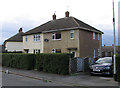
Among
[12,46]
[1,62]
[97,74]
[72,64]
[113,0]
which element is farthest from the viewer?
[12,46]

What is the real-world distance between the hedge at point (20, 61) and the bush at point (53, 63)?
1.28 meters

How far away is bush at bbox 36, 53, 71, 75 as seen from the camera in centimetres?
1211

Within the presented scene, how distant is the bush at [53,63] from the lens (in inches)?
477

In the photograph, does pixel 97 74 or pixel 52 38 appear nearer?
pixel 97 74

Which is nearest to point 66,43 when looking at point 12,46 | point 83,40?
point 83,40

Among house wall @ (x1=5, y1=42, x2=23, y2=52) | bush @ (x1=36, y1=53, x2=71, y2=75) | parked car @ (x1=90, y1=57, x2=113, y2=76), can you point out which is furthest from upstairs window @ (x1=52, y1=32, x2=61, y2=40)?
house wall @ (x1=5, y1=42, x2=23, y2=52)

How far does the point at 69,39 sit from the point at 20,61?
32.0 feet

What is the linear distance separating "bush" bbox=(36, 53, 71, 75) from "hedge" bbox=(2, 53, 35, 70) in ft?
4.19

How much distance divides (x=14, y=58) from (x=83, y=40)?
436 inches

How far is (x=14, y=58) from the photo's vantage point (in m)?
17.1

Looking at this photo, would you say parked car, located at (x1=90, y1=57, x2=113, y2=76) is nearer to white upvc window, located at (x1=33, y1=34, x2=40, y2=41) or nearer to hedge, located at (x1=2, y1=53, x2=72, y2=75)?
hedge, located at (x1=2, y1=53, x2=72, y2=75)

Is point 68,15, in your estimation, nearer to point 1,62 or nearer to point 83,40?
point 83,40

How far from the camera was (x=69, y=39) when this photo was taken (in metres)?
23.7

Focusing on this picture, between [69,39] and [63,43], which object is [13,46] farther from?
[69,39]
